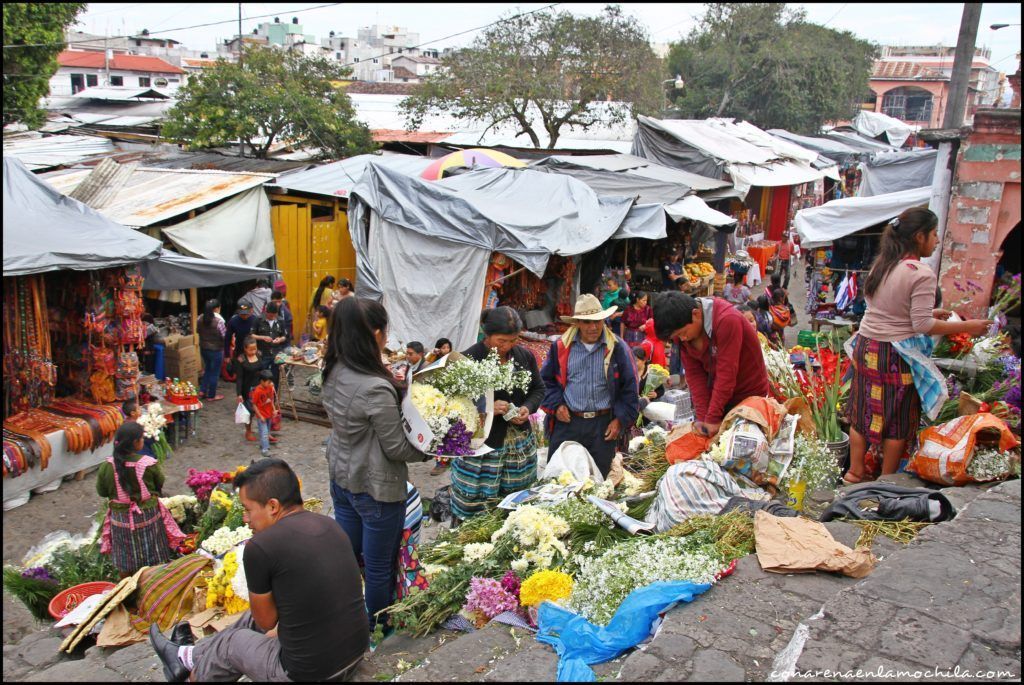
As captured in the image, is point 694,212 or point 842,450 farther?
point 694,212

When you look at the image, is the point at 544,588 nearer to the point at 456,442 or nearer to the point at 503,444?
the point at 456,442

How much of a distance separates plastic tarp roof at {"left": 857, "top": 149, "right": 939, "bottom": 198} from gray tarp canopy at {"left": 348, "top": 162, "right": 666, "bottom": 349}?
6529 millimetres

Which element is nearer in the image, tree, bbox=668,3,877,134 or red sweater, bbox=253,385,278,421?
red sweater, bbox=253,385,278,421

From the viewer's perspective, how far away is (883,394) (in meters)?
5.17

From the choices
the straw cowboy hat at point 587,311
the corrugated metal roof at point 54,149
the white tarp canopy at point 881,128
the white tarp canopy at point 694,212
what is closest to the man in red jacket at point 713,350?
the straw cowboy hat at point 587,311

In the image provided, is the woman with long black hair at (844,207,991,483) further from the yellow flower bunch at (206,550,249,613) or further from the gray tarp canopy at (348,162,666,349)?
the gray tarp canopy at (348,162,666,349)

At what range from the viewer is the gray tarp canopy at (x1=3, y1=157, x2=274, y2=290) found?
24.5 feet

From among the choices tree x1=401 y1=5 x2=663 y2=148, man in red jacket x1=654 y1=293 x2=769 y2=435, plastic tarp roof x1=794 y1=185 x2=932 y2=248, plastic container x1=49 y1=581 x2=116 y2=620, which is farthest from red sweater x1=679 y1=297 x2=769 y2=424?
tree x1=401 y1=5 x2=663 y2=148

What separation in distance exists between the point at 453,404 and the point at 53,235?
589 cm

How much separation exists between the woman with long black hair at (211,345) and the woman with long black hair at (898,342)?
7670 millimetres

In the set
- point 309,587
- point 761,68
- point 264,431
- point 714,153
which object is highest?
point 761,68

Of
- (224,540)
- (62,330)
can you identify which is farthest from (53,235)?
(224,540)

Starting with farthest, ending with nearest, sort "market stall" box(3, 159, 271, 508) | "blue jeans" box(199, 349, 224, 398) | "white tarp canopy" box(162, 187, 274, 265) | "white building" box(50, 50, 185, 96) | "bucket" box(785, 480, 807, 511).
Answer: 1. "white building" box(50, 50, 185, 96)
2. "white tarp canopy" box(162, 187, 274, 265)
3. "blue jeans" box(199, 349, 224, 398)
4. "market stall" box(3, 159, 271, 508)
5. "bucket" box(785, 480, 807, 511)

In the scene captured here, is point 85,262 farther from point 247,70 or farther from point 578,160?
point 578,160
